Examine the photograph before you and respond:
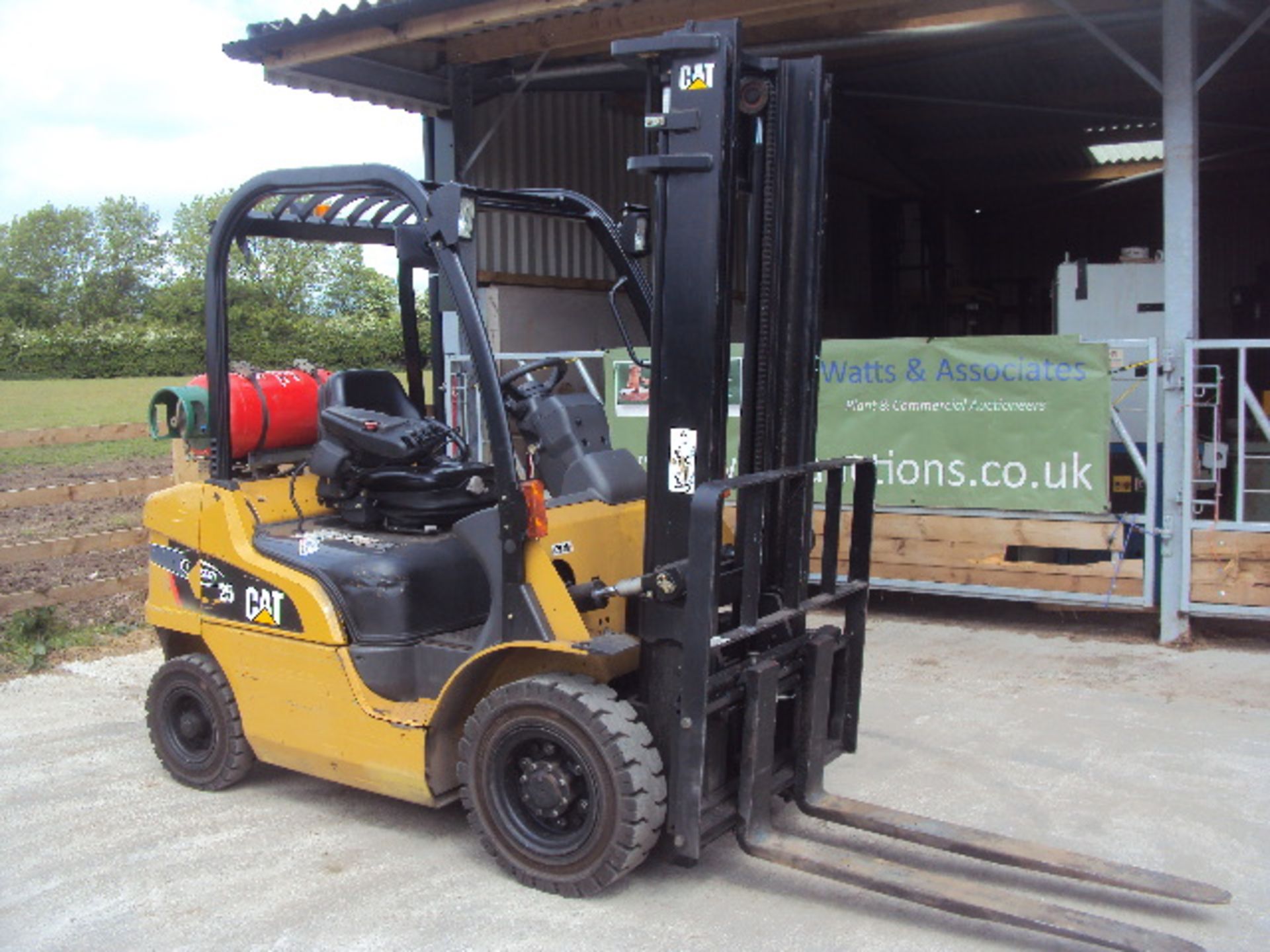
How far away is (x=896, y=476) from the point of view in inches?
351

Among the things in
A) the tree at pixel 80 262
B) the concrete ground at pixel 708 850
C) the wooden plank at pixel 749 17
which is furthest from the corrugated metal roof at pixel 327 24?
the tree at pixel 80 262

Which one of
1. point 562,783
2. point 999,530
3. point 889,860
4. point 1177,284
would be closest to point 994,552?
point 999,530

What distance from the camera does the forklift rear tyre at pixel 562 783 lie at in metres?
4.11

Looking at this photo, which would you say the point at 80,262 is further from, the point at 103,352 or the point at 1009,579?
the point at 1009,579

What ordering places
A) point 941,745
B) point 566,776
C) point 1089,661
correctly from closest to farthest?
1. point 566,776
2. point 941,745
3. point 1089,661

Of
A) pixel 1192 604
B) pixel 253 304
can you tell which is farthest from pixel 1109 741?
pixel 253 304

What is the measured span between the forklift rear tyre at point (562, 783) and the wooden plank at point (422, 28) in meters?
6.49

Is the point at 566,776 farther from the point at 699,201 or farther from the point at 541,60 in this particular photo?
the point at 541,60

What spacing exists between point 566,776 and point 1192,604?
5.35 m

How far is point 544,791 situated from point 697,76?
2.63m

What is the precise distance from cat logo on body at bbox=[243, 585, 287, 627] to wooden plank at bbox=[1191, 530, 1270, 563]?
591 cm

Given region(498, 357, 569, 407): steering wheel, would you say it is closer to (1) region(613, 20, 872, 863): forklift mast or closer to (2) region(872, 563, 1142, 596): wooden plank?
(1) region(613, 20, 872, 863): forklift mast

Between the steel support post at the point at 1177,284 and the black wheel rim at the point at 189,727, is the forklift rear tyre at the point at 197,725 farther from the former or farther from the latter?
the steel support post at the point at 1177,284

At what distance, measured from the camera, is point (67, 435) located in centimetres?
931
